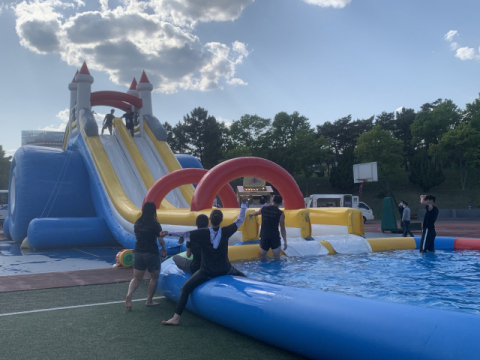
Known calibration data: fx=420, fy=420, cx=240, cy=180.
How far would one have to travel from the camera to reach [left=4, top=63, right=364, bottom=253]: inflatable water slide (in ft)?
29.7

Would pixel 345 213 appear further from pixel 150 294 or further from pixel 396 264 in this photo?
pixel 150 294

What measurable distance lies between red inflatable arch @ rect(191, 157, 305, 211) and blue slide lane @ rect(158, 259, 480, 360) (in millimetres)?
4742

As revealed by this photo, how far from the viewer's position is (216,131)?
4781 cm

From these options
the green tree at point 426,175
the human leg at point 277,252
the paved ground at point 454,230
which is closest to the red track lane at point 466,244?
the human leg at point 277,252

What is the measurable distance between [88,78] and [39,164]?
3769 millimetres

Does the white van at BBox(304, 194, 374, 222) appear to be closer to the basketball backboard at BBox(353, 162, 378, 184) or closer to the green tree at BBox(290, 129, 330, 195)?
the basketball backboard at BBox(353, 162, 378, 184)

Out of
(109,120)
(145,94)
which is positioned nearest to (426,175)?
(145,94)

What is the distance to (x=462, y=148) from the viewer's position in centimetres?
3988

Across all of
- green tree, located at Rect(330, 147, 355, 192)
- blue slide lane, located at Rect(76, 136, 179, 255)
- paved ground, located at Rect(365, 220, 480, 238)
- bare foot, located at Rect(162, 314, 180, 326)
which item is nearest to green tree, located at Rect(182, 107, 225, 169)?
green tree, located at Rect(330, 147, 355, 192)

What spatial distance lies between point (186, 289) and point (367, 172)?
24254mm

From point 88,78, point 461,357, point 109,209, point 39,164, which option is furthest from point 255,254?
point 88,78

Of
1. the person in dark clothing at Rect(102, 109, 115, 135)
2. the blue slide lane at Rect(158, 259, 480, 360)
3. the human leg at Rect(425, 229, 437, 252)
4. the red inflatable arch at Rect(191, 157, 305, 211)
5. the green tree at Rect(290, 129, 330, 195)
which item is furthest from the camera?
the green tree at Rect(290, 129, 330, 195)

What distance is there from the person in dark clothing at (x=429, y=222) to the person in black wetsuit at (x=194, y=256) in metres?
4.27

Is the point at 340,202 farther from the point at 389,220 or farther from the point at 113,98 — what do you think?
the point at 113,98
